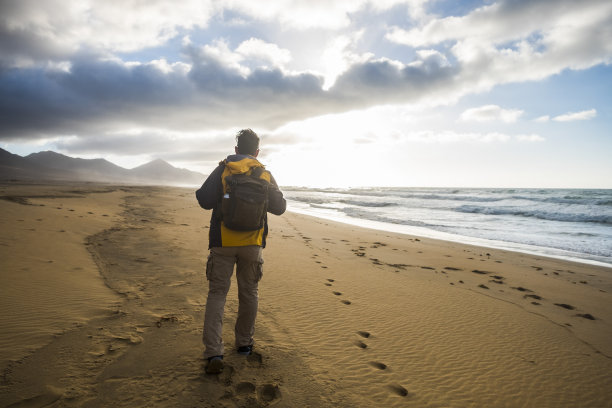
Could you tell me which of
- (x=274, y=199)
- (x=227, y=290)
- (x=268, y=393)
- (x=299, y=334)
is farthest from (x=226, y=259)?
(x=299, y=334)

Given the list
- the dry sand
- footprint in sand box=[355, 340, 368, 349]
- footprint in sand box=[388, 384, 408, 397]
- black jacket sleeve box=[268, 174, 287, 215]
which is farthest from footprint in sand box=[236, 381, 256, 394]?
black jacket sleeve box=[268, 174, 287, 215]

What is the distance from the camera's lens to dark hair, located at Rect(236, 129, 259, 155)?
11.5ft

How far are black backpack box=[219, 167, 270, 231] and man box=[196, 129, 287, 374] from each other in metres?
0.05

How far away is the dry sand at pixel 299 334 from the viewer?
2861 mm

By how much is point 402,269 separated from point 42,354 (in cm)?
756

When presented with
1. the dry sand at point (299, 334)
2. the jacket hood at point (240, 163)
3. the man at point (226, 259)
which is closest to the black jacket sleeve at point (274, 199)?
the man at point (226, 259)

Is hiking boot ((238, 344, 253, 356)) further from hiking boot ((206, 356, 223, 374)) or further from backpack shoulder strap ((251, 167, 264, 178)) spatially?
backpack shoulder strap ((251, 167, 264, 178))

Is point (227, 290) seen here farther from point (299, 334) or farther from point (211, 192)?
point (299, 334)

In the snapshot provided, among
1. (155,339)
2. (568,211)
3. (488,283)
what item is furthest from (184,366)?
(568,211)

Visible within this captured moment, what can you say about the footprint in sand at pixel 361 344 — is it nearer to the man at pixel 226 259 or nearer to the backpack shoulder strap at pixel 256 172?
the man at pixel 226 259

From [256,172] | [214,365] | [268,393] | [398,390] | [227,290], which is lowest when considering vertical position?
[398,390]

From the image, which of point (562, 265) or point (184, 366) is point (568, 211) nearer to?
point (562, 265)

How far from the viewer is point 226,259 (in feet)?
10.5

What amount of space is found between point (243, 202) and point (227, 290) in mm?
998
